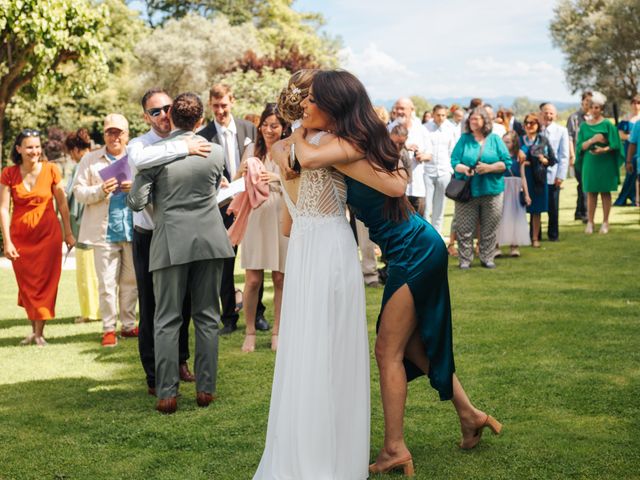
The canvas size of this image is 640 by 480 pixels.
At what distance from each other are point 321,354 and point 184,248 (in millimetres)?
1753

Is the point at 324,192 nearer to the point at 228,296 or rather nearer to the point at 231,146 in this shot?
the point at 231,146

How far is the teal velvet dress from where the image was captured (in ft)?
14.6

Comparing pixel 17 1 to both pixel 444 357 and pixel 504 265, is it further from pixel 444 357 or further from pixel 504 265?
pixel 444 357

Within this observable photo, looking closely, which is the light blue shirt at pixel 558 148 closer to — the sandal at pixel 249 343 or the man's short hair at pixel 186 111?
the sandal at pixel 249 343

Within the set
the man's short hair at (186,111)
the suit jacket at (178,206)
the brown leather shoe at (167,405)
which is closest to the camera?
the suit jacket at (178,206)

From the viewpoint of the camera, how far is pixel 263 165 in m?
7.71

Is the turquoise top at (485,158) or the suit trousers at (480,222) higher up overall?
the turquoise top at (485,158)

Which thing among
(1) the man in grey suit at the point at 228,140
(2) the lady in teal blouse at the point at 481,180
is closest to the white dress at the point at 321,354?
(1) the man in grey suit at the point at 228,140

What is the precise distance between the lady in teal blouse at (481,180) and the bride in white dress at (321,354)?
7.29m

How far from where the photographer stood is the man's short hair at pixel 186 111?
18.9 feet

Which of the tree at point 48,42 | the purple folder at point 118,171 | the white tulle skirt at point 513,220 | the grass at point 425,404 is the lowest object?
the grass at point 425,404

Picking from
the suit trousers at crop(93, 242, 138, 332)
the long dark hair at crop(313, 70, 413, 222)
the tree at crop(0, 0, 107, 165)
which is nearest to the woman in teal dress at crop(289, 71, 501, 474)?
the long dark hair at crop(313, 70, 413, 222)

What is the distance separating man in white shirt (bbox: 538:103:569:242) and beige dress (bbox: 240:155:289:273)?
290 inches

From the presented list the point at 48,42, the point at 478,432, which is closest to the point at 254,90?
the point at 48,42
